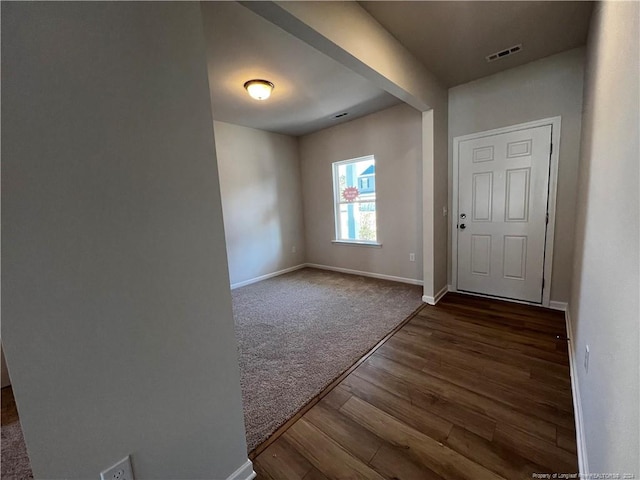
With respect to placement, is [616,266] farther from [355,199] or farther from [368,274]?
[355,199]

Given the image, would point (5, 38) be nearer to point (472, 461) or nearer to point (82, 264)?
point (82, 264)

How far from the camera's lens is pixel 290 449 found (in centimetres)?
133

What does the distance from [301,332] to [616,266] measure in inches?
87.4

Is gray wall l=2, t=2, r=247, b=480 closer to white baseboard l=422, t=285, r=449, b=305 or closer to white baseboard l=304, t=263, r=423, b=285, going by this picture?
white baseboard l=422, t=285, r=449, b=305

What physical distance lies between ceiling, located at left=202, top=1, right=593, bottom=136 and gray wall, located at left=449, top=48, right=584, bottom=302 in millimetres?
127

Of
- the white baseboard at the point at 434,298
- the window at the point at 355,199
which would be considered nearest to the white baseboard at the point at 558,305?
the white baseboard at the point at 434,298

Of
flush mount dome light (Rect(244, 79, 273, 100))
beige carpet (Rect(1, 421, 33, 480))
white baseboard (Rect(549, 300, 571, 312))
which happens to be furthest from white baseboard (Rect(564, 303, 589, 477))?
flush mount dome light (Rect(244, 79, 273, 100))

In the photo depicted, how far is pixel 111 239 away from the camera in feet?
2.59

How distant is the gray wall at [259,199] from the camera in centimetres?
404

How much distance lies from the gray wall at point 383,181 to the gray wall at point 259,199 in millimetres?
432

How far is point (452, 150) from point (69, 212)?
3544 millimetres

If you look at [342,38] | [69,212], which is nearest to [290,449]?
[69,212]

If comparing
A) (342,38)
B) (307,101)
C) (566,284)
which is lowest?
(566,284)

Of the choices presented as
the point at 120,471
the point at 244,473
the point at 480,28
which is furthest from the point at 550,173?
the point at 120,471
